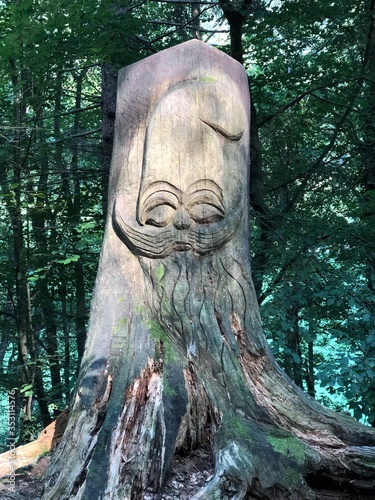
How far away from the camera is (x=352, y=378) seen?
353 cm

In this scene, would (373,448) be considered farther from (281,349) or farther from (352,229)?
(352,229)

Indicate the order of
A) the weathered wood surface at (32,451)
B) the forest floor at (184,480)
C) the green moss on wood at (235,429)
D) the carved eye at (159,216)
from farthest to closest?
the weathered wood surface at (32,451) → the carved eye at (159,216) → the green moss on wood at (235,429) → the forest floor at (184,480)

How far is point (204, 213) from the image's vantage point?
2.96 metres

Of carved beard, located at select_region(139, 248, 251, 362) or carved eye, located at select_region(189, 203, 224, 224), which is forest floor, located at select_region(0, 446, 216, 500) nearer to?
carved beard, located at select_region(139, 248, 251, 362)

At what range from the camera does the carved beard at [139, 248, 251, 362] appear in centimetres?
280

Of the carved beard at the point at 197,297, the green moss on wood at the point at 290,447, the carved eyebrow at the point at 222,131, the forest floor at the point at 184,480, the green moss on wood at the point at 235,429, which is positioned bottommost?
the forest floor at the point at 184,480

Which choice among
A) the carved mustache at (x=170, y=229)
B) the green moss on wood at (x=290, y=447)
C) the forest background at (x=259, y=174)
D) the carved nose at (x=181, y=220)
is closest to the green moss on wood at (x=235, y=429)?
the green moss on wood at (x=290, y=447)

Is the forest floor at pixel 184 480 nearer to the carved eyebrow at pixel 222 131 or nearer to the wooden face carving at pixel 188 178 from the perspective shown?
the wooden face carving at pixel 188 178

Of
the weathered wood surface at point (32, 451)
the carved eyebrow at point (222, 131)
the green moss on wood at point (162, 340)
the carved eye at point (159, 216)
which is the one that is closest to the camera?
the green moss on wood at point (162, 340)

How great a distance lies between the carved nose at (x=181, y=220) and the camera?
2.91 m

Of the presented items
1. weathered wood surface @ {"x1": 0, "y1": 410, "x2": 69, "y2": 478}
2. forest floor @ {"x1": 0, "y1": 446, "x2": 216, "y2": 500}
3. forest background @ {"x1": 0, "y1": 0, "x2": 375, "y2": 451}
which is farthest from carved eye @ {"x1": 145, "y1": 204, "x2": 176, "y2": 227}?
forest background @ {"x1": 0, "y1": 0, "x2": 375, "y2": 451}

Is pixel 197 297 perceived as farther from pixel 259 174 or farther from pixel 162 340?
pixel 259 174

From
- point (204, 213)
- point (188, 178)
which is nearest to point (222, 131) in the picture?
point (188, 178)

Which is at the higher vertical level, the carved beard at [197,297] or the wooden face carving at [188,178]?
the wooden face carving at [188,178]
